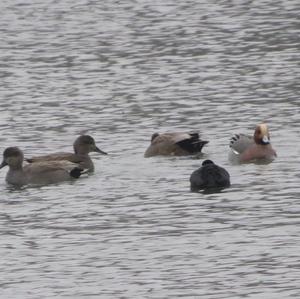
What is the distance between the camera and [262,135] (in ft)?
78.1

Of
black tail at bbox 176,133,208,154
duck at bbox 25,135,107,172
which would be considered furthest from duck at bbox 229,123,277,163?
duck at bbox 25,135,107,172

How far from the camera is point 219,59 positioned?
33281 mm

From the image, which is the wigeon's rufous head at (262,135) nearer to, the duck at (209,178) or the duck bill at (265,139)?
the duck bill at (265,139)

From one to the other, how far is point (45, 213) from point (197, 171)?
2.38 m

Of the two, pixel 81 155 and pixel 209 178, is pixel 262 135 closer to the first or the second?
pixel 81 155

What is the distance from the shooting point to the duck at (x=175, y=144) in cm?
2400

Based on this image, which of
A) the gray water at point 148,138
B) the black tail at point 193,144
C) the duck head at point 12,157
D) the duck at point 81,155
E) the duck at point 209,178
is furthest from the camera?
the black tail at point 193,144

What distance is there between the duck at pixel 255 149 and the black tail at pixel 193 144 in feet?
1.64

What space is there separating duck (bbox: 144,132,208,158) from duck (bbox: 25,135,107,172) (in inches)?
28.9

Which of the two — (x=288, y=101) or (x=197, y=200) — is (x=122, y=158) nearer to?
(x=197, y=200)

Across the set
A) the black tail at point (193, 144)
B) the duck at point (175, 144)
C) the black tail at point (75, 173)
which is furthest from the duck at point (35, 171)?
the black tail at point (193, 144)

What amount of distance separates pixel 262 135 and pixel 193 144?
1035mm

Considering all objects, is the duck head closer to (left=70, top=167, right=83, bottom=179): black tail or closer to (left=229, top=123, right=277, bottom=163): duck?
(left=70, top=167, right=83, bottom=179): black tail

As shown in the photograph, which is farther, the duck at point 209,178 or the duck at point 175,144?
the duck at point 175,144
